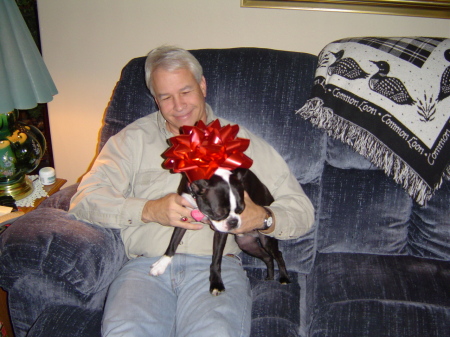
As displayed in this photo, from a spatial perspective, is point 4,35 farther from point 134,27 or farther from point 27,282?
point 27,282

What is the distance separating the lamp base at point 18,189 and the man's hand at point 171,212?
85cm

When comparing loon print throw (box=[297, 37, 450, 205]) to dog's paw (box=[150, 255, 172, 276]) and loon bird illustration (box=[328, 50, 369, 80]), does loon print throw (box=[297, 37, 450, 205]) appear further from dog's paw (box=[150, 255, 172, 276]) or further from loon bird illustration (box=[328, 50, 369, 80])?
dog's paw (box=[150, 255, 172, 276])

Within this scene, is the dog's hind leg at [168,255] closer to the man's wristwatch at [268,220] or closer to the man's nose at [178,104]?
the man's wristwatch at [268,220]

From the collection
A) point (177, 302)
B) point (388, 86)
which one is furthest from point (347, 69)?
point (177, 302)

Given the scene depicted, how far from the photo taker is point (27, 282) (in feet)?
4.59

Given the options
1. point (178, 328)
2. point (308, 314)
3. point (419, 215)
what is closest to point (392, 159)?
point (419, 215)

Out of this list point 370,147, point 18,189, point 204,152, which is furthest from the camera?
point 18,189

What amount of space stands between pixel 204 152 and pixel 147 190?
480 mm

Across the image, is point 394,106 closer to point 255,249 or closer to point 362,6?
point 362,6

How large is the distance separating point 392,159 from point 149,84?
113cm

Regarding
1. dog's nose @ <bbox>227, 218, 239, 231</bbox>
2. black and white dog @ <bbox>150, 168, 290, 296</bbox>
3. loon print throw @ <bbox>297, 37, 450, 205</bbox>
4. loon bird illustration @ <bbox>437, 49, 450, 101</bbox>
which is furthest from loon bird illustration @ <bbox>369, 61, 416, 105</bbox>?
dog's nose @ <bbox>227, 218, 239, 231</bbox>

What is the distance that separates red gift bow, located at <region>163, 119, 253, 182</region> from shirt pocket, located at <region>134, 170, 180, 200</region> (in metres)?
0.29

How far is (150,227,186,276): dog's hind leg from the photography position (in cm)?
145

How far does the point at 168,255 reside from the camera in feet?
4.89
